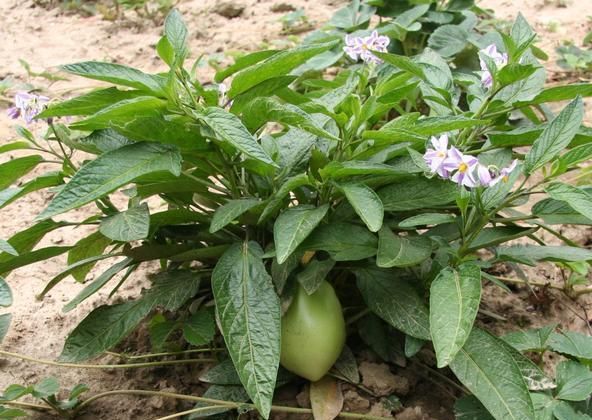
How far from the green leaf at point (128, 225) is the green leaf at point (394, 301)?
43cm

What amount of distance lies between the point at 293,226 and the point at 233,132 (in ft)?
0.64

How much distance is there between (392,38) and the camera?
2635mm

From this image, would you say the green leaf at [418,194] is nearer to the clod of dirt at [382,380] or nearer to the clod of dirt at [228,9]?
the clod of dirt at [382,380]

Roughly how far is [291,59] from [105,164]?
384 millimetres

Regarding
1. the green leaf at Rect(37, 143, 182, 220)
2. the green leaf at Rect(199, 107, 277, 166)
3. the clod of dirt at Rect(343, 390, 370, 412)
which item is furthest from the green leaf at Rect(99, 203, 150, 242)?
the clod of dirt at Rect(343, 390, 370, 412)

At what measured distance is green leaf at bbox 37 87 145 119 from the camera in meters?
1.28

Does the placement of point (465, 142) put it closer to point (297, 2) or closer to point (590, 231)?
point (590, 231)

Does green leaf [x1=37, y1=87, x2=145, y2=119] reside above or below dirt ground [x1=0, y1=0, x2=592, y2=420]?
above

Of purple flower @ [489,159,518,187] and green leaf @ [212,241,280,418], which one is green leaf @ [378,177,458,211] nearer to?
purple flower @ [489,159,518,187]

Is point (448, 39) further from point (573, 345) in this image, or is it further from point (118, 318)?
point (118, 318)

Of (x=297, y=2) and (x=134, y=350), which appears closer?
(x=134, y=350)

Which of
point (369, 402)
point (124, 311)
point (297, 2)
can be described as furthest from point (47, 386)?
point (297, 2)

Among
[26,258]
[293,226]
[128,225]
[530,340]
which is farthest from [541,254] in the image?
[26,258]

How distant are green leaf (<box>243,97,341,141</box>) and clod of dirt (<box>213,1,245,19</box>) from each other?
2437 millimetres
